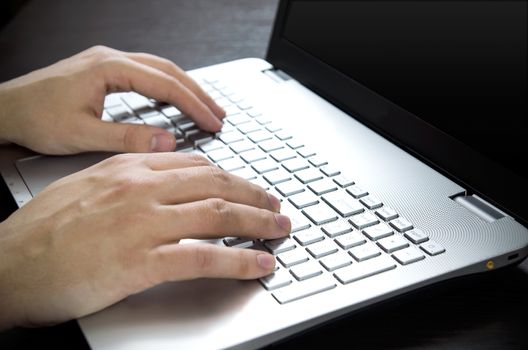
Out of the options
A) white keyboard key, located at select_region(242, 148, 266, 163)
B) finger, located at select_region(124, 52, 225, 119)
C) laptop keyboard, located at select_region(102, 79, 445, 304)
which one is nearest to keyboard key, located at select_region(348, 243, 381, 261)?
laptop keyboard, located at select_region(102, 79, 445, 304)

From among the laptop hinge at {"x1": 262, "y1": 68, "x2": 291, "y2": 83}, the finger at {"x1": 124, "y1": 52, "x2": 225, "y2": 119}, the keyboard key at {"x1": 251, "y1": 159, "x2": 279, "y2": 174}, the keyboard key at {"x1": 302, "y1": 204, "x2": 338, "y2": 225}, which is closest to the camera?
the keyboard key at {"x1": 302, "y1": 204, "x2": 338, "y2": 225}

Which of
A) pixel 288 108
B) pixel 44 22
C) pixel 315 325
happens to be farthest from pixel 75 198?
pixel 44 22

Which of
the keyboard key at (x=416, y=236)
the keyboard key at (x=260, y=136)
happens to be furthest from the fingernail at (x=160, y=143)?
the keyboard key at (x=416, y=236)

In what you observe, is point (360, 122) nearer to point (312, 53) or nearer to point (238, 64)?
point (312, 53)

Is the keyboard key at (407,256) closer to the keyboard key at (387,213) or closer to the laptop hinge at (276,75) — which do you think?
the keyboard key at (387,213)

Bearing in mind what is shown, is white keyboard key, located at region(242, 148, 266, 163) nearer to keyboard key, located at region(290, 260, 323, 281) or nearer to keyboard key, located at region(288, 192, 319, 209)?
keyboard key, located at region(288, 192, 319, 209)

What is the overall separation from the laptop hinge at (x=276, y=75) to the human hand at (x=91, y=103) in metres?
0.13

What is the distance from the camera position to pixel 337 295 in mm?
598

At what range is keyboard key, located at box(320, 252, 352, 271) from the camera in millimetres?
625

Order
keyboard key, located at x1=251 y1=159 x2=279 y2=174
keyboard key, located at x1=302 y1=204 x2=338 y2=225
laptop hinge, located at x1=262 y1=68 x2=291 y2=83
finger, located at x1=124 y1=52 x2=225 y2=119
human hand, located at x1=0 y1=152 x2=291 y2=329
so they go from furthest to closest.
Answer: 1. laptop hinge, located at x1=262 y1=68 x2=291 y2=83
2. finger, located at x1=124 y1=52 x2=225 y2=119
3. keyboard key, located at x1=251 y1=159 x2=279 y2=174
4. keyboard key, located at x1=302 y1=204 x2=338 y2=225
5. human hand, located at x1=0 y1=152 x2=291 y2=329

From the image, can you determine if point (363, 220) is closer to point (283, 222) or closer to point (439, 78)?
point (283, 222)

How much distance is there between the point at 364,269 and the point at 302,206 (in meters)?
0.12

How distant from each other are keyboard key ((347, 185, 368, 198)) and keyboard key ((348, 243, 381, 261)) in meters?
0.09

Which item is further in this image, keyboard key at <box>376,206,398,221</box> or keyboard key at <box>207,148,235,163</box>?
keyboard key at <box>207,148,235,163</box>
